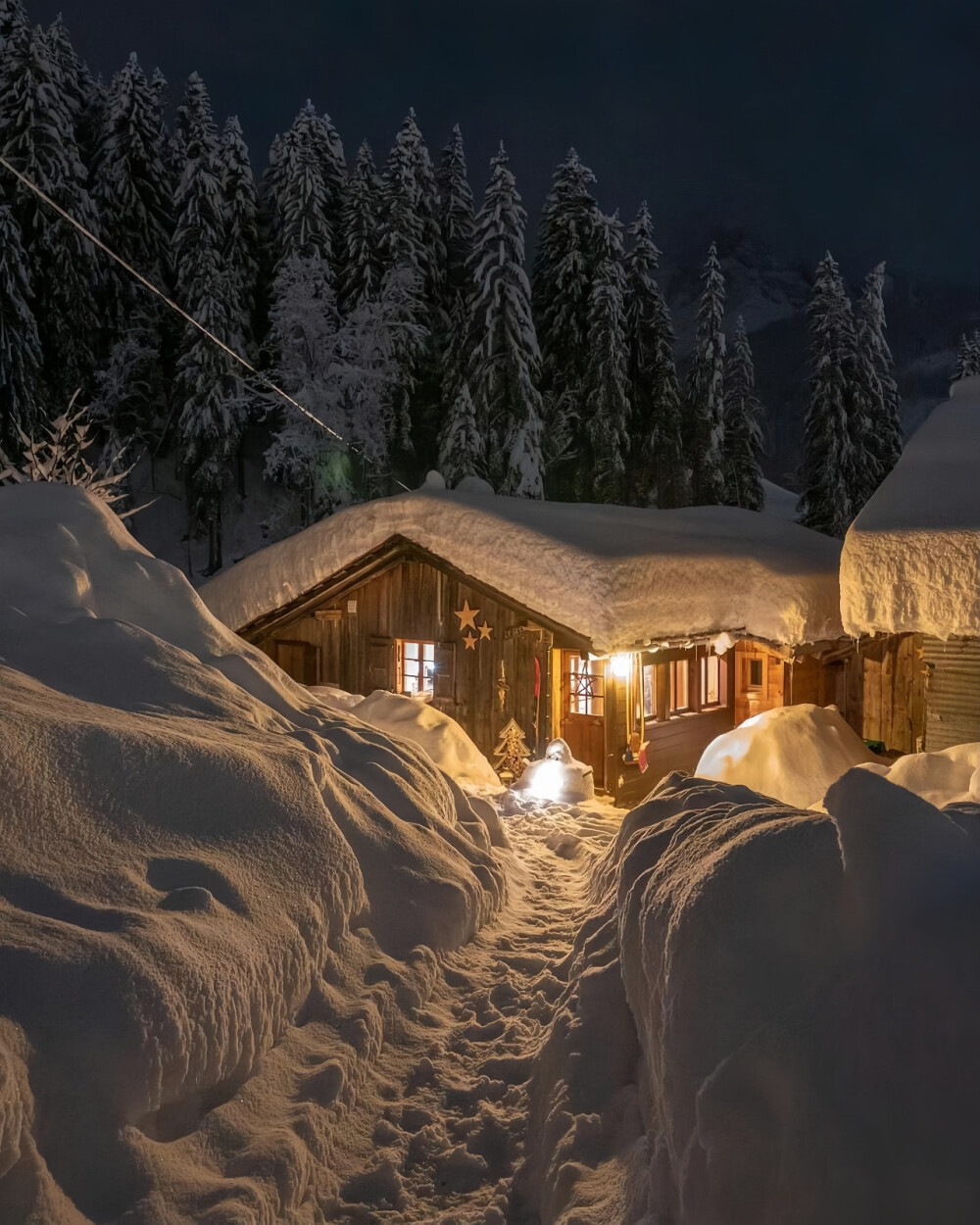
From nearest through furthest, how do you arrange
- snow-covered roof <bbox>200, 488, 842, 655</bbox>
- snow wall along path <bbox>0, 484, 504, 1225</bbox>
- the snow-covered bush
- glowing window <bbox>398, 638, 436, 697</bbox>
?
snow wall along path <bbox>0, 484, 504, 1225</bbox> < snow-covered roof <bbox>200, 488, 842, 655</bbox> < glowing window <bbox>398, 638, 436, 697</bbox> < the snow-covered bush

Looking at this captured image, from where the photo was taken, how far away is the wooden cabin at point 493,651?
44.7 feet

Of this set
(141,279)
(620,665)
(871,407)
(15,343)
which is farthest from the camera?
(871,407)

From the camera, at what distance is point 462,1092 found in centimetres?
450

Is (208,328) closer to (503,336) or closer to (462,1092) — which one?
(503,336)

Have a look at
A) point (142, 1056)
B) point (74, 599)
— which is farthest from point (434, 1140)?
point (74, 599)

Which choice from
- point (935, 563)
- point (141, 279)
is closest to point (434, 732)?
point (141, 279)

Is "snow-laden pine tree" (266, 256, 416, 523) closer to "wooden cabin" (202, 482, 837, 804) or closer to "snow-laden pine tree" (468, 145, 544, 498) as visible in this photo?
"snow-laden pine tree" (468, 145, 544, 498)

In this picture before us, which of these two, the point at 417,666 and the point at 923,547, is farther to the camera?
the point at 417,666

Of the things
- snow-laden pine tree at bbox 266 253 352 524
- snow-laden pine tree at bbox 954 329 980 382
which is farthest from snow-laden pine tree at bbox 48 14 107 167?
snow-laden pine tree at bbox 954 329 980 382

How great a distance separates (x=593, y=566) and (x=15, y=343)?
75.7ft

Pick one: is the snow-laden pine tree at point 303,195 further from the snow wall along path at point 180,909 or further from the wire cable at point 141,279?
the snow wall along path at point 180,909

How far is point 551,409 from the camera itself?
33.1 m

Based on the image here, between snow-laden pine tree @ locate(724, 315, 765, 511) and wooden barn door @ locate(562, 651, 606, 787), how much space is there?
2653cm

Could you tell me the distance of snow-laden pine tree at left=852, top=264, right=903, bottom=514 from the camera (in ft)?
103
